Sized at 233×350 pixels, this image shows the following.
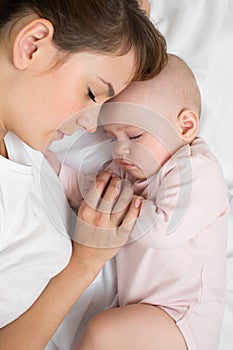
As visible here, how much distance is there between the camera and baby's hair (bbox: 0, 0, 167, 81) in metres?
1.00

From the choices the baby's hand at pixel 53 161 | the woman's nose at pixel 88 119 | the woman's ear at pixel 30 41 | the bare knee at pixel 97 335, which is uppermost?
the woman's ear at pixel 30 41

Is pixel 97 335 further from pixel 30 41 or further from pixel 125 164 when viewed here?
pixel 30 41

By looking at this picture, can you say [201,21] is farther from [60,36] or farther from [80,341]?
[80,341]

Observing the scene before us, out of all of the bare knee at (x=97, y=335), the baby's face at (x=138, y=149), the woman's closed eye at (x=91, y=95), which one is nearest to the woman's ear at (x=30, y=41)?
the woman's closed eye at (x=91, y=95)

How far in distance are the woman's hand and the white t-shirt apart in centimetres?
4

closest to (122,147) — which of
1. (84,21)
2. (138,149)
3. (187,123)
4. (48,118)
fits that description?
(138,149)

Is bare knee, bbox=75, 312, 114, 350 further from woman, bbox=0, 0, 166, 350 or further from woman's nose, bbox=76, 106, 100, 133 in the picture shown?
woman's nose, bbox=76, 106, 100, 133

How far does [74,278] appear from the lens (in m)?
1.24

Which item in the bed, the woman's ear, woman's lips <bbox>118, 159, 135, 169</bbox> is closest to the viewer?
the woman's ear

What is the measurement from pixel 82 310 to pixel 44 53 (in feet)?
2.06

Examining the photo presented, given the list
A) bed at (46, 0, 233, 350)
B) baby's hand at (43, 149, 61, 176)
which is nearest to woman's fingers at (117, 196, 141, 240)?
baby's hand at (43, 149, 61, 176)

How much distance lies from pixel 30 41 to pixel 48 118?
0.16 meters

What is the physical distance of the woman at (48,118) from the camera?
39.6 inches

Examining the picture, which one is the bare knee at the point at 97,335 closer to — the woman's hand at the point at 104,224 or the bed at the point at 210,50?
the woman's hand at the point at 104,224
